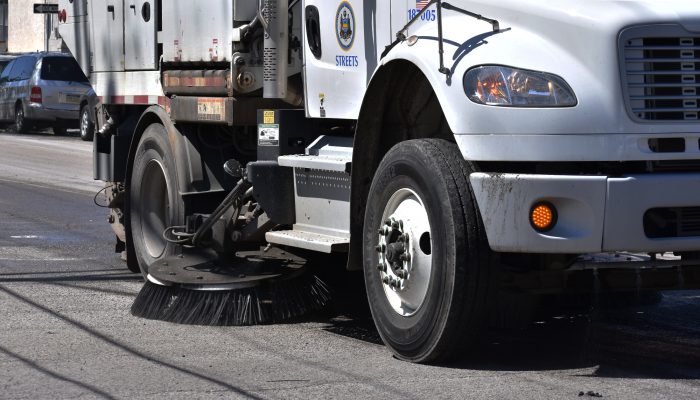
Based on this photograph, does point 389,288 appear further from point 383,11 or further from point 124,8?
point 124,8

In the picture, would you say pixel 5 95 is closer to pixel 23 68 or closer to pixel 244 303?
pixel 23 68

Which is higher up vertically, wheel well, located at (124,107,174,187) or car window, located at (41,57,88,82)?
car window, located at (41,57,88,82)

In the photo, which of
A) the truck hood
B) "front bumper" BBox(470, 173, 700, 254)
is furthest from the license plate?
"front bumper" BBox(470, 173, 700, 254)

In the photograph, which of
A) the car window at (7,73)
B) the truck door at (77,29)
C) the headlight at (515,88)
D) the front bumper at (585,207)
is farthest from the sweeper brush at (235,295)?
the car window at (7,73)

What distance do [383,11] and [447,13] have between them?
0.59 m

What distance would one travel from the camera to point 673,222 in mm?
5695

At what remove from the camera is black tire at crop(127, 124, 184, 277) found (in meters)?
9.00

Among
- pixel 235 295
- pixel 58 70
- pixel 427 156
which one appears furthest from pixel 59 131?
pixel 427 156

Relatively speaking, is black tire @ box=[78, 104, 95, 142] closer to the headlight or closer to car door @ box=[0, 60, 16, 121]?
car door @ box=[0, 60, 16, 121]

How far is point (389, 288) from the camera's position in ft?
21.0

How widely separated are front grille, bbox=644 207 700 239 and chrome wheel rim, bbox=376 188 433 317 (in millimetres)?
947

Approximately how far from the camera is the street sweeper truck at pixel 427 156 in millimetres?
5586

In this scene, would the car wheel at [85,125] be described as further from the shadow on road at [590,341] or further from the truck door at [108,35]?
the shadow on road at [590,341]

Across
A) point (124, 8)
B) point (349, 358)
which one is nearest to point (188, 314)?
point (349, 358)
